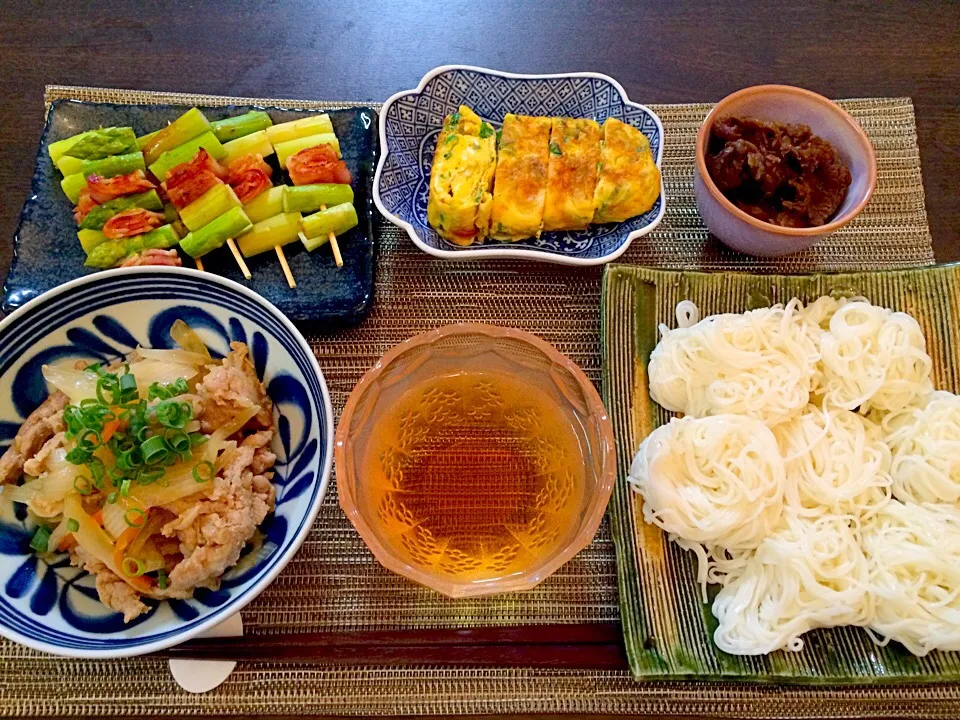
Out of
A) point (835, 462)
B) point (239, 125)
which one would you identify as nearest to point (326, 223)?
point (239, 125)

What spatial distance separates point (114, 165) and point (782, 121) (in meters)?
2.15

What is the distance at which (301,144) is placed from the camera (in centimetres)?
212

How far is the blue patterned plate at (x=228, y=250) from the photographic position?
1907mm

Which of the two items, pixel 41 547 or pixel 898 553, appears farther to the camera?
pixel 898 553

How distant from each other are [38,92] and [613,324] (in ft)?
7.29

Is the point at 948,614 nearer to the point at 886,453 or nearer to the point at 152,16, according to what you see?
the point at 886,453

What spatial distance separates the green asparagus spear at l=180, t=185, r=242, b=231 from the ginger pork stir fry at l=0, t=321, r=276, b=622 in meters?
0.67

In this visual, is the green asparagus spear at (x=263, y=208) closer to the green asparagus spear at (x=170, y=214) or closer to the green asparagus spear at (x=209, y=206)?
the green asparagus spear at (x=209, y=206)

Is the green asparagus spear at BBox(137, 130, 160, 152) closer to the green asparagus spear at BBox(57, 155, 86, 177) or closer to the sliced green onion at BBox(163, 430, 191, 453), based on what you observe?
the green asparagus spear at BBox(57, 155, 86, 177)

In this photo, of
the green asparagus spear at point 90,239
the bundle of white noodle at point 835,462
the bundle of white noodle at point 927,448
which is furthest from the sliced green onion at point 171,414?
the bundle of white noodle at point 927,448

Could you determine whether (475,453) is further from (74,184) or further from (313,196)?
Answer: (74,184)

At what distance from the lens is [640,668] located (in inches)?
59.9

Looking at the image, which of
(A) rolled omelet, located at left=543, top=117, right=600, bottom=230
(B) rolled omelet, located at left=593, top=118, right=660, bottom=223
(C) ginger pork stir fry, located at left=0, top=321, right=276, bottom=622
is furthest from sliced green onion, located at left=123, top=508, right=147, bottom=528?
(B) rolled omelet, located at left=593, top=118, right=660, bottom=223

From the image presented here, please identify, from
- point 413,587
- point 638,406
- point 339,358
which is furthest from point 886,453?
point 339,358
